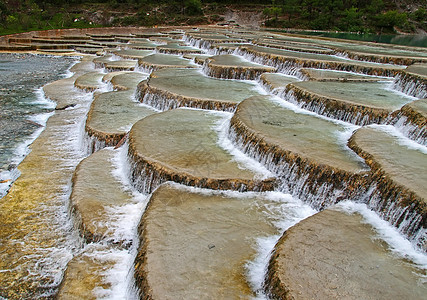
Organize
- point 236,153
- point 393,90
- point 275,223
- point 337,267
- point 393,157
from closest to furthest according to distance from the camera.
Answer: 1. point 337,267
2. point 275,223
3. point 393,157
4. point 236,153
5. point 393,90

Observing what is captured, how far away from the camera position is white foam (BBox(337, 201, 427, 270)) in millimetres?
3523

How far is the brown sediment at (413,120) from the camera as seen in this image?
5.71 metres

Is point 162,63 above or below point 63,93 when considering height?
above

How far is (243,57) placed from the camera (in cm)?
1385

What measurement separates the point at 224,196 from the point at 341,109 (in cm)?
353

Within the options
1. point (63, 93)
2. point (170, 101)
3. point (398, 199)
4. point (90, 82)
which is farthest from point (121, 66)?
point (398, 199)

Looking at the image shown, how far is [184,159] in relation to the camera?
5453mm

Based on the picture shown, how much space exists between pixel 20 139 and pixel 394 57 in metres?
11.3

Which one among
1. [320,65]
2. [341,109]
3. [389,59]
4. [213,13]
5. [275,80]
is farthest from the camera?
[213,13]

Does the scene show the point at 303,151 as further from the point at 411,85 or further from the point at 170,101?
the point at 411,85

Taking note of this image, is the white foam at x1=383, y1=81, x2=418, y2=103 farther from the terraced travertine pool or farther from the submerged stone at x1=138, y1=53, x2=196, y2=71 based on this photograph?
the submerged stone at x1=138, y1=53, x2=196, y2=71

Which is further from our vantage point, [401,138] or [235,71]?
Result: [235,71]

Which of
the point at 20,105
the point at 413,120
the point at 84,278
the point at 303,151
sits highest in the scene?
→ the point at 413,120

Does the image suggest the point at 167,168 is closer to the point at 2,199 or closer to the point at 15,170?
the point at 2,199
